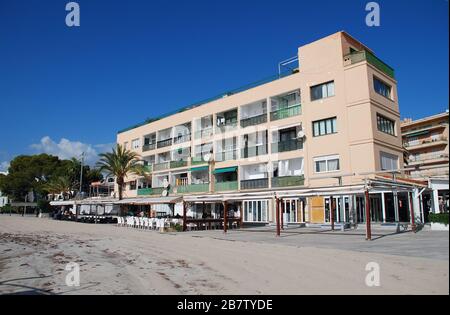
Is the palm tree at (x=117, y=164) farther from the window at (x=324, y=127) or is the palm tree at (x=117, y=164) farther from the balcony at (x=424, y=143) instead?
the balcony at (x=424, y=143)

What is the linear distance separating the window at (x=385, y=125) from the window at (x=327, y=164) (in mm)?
4263

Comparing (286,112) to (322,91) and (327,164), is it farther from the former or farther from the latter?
(327,164)

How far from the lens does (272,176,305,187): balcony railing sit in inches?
1187

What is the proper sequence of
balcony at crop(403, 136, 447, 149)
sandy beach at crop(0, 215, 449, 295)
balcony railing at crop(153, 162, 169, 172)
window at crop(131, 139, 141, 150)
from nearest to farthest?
sandy beach at crop(0, 215, 449, 295)
balcony railing at crop(153, 162, 169, 172)
window at crop(131, 139, 141, 150)
balcony at crop(403, 136, 447, 149)

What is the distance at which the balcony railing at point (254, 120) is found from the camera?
3448 centimetres

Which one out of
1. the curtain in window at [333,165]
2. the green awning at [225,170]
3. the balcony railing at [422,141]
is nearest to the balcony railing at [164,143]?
the green awning at [225,170]

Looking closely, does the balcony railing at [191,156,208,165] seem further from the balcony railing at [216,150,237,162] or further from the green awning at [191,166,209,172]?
the balcony railing at [216,150,237,162]

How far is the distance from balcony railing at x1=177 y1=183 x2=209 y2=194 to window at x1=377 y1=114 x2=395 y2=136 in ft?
60.2

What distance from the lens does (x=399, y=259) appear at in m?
10.5

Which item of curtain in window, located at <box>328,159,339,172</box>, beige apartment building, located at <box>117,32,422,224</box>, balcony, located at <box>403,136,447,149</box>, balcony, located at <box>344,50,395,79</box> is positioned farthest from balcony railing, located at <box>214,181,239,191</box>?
balcony, located at <box>403,136,447,149</box>

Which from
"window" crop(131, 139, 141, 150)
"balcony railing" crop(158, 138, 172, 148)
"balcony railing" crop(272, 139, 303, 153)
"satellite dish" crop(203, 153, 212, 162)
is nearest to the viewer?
"balcony railing" crop(272, 139, 303, 153)

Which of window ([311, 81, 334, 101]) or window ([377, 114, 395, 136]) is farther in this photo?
window ([311, 81, 334, 101])

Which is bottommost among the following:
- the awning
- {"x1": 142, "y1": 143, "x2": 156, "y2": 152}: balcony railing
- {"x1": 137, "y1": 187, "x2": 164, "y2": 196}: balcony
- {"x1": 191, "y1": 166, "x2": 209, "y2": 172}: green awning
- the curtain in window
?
the awning
